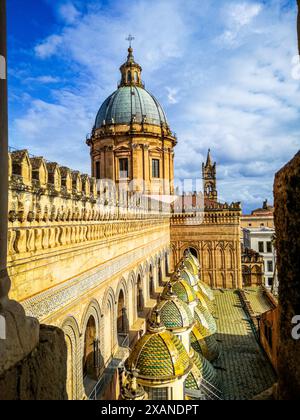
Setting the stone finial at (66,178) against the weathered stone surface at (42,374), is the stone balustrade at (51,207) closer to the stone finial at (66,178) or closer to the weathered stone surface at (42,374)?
the stone finial at (66,178)

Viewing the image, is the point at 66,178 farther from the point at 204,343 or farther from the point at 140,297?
the point at 140,297

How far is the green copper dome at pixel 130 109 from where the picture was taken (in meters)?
27.2

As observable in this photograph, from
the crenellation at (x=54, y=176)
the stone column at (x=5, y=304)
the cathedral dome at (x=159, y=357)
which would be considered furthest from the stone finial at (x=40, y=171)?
the stone column at (x=5, y=304)

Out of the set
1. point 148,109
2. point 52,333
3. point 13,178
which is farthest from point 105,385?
point 148,109

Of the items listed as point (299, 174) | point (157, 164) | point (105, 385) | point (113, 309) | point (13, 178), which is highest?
point (157, 164)

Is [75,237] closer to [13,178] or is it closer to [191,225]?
[13,178]

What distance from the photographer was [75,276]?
7656 millimetres

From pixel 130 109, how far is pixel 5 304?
88.9 ft

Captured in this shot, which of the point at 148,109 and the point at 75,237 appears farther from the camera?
the point at 148,109

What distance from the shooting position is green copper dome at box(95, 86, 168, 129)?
89.1 feet

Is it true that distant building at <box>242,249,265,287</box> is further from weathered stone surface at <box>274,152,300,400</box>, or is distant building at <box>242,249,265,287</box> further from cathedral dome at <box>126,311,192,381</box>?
weathered stone surface at <box>274,152,300,400</box>

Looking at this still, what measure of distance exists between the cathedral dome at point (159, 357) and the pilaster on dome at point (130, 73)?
85.8ft

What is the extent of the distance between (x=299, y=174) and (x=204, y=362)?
9664 millimetres

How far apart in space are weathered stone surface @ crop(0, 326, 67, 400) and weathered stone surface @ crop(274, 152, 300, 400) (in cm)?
145
